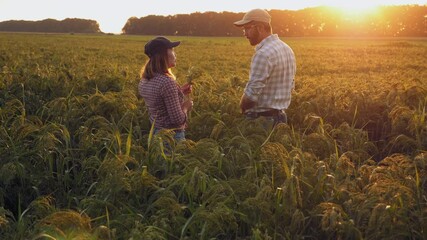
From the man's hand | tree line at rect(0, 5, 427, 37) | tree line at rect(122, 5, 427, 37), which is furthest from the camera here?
tree line at rect(0, 5, 427, 37)

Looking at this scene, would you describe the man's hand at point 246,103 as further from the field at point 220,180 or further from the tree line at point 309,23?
the tree line at point 309,23

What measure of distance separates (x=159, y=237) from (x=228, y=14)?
92.7m

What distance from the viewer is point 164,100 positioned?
4.71 metres

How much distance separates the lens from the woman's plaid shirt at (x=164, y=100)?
4.64 m

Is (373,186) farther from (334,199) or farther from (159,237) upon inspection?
(159,237)

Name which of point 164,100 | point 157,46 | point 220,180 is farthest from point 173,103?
point 220,180

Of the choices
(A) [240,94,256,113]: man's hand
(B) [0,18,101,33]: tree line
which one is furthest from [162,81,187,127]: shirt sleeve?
(B) [0,18,101,33]: tree line

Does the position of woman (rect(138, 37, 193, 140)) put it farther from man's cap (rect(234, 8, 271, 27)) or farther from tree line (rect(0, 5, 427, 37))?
tree line (rect(0, 5, 427, 37))

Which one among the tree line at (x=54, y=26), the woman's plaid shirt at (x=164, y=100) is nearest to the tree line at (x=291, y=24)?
the tree line at (x=54, y=26)

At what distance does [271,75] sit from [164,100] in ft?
3.98

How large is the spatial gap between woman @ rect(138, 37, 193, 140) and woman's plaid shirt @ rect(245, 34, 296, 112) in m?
0.80

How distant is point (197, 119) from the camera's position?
18.2ft

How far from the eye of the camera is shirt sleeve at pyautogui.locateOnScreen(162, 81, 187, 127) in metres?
4.64

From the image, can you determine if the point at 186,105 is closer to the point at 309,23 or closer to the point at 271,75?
the point at 271,75
